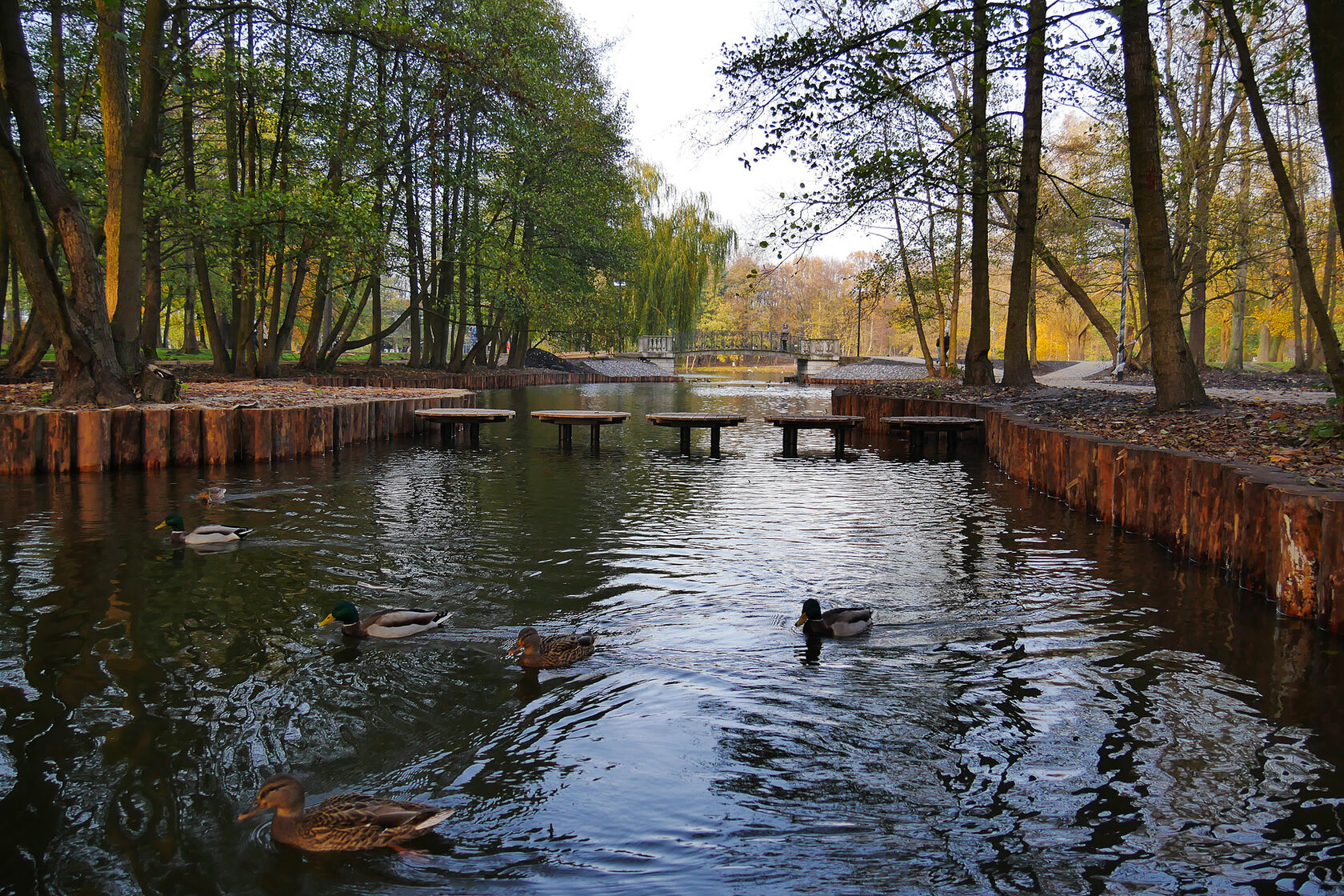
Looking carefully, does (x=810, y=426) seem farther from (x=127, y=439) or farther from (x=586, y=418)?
(x=127, y=439)

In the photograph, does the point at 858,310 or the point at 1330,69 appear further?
the point at 858,310

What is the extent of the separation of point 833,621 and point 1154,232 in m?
10.0

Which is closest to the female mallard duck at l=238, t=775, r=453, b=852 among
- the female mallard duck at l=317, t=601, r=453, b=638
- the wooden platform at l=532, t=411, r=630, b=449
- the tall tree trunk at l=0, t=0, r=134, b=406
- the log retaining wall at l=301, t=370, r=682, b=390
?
the female mallard duck at l=317, t=601, r=453, b=638

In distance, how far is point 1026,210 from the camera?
21.3m

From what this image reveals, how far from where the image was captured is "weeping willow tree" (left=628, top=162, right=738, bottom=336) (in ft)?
191

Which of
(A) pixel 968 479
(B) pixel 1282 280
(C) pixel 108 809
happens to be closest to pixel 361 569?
(C) pixel 108 809

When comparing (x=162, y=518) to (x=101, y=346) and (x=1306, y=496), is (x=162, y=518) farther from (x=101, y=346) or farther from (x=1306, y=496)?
(x=1306, y=496)

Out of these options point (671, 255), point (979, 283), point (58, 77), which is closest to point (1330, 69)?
point (979, 283)

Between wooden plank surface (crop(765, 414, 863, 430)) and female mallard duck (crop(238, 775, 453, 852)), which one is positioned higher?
wooden plank surface (crop(765, 414, 863, 430))

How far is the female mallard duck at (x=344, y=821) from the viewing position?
407 cm

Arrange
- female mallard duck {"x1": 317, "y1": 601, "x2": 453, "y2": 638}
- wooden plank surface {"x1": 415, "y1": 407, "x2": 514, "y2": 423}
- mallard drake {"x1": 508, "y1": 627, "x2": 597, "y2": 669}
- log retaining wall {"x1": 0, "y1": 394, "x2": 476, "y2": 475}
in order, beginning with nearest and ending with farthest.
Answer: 1. mallard drake {"x1": 508, "y1": 627, "x2": 597, "y2": 669}
2. female mallard duck {"x1": 317, "y1": 601, "x2": 453, "y2": 638}
3. log retaining wall {"x1": 0, "y1": 394, "x2": 476, "y2": 475}
4. wooden plank surface {"x1": 415, "y1": 407, "x2": 514, "y2": 423}

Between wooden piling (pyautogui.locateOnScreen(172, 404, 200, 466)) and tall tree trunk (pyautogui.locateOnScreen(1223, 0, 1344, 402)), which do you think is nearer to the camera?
tall tree trunk (pyautogui.locateOnScreen(1223, 0, 1344, 402))

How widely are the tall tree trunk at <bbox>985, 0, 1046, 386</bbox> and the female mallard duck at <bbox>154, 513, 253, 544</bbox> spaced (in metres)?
16.9

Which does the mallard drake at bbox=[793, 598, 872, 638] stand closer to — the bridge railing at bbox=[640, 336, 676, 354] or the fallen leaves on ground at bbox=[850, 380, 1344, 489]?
the fallen leaves on ground at bbox=[850, 380, 1344, 489]
